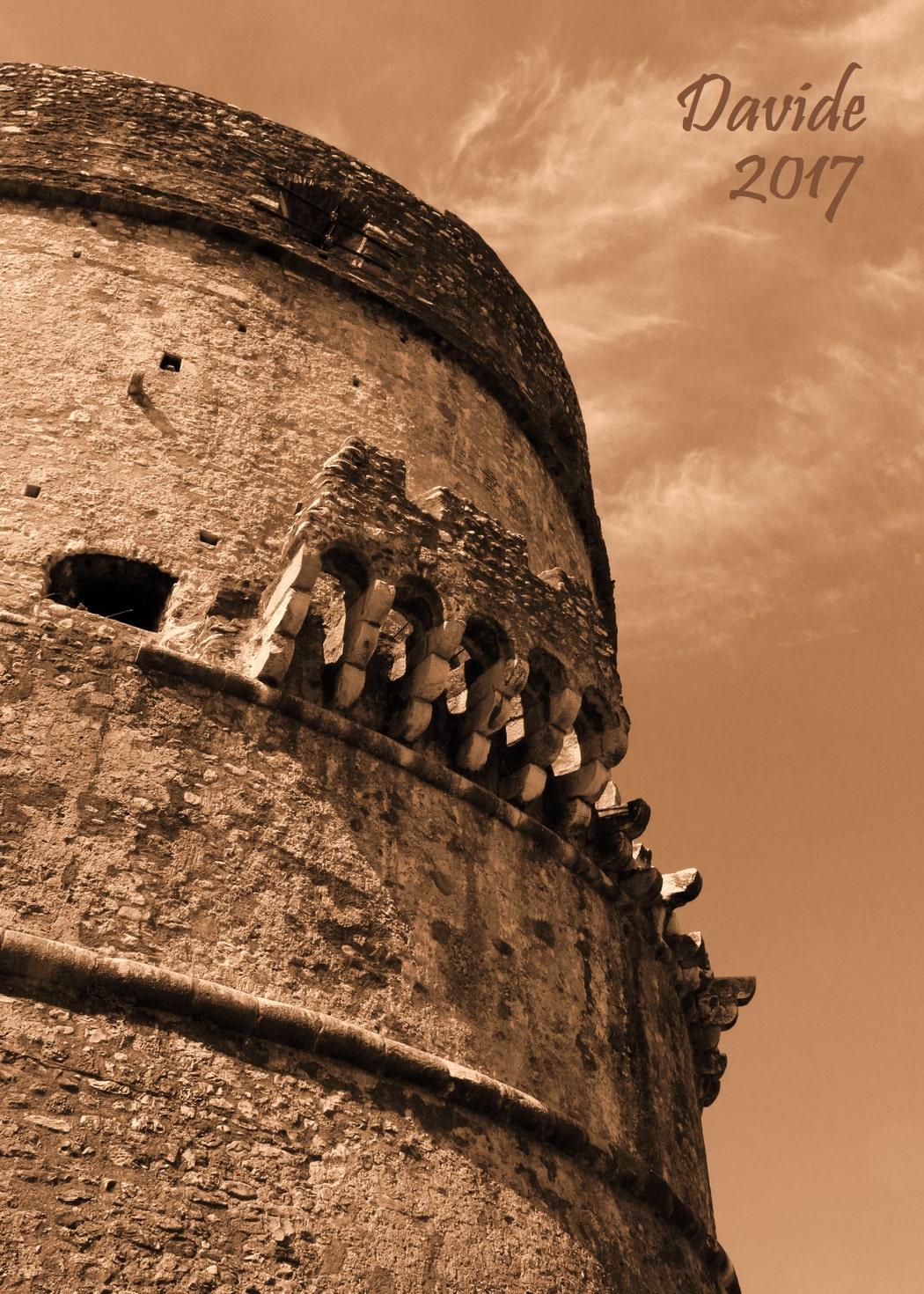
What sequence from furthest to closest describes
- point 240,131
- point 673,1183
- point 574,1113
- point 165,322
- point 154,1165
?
point 240,131 → point 165,322 → point 673,1183 → point 574,1113 → point 154,1165

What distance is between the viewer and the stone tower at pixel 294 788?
4906mm

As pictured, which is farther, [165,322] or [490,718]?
[165,322]

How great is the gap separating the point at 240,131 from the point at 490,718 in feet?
13.4

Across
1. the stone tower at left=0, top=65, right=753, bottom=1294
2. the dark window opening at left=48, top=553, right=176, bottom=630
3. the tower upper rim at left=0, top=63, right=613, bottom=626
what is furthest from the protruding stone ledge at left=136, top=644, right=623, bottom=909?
the tower upper rim at left=0, top=63, right=613, bottom=626

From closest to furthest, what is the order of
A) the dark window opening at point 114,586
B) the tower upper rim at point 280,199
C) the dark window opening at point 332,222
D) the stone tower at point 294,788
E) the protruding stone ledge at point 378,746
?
1. the stone tower at point 294,788
2. the protruding stone ledge at point 378,746
3. the dark window opening at point 114,586
4. the tower upper rim at point 280,199
5. the dark window opening at point 332,222

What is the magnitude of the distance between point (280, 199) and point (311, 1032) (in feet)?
16.5

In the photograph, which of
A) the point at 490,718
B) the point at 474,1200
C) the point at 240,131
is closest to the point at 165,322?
the point at 240,131

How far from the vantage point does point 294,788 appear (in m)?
5.93

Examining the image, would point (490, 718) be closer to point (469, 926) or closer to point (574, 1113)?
point (469, 926)

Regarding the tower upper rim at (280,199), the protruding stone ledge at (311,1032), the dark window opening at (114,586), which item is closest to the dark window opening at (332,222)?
the tower upper rim at (280,199)

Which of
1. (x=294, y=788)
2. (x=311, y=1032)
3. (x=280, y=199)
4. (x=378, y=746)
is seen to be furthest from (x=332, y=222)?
(x=311, y=1032)

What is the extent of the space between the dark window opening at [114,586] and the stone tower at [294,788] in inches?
0.8

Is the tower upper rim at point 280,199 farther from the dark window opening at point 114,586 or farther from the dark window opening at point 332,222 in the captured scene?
the dark window opening at point 114,586

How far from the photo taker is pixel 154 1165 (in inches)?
185
